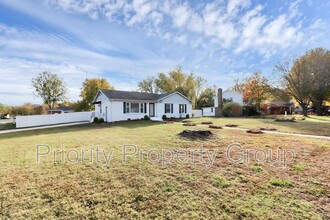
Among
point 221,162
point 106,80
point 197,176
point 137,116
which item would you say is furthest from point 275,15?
point 106,80

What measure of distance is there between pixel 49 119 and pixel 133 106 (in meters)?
10.6

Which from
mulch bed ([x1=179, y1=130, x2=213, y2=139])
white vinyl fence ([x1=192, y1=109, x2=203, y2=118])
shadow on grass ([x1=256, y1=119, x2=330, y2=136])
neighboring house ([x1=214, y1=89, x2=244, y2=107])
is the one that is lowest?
shadow on grass ([x1=256, y1=119, x2=330, y2=136])

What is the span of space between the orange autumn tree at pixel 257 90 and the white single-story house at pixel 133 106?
562 inches

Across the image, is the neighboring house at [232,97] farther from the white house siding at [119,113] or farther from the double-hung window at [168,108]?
the white house siding at [119,113]

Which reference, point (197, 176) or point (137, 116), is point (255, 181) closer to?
point (197, 176)

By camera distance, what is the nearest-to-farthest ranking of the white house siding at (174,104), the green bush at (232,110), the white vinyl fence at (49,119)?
1. the white vinyl fence at (49,119)
2. the white house siding at (174,104)
3. the green bush at (232,110)

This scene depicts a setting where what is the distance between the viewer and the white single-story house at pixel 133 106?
21.5 m

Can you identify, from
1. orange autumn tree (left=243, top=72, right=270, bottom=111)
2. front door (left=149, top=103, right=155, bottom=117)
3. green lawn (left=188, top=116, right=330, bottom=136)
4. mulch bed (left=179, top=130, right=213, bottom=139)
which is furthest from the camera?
orange autumn tree (left=243, top=72, right=270, bottom=111)

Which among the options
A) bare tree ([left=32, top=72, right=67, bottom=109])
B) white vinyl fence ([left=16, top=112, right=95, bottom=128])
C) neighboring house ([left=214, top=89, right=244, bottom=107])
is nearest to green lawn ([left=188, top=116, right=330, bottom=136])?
neighboring house ([left=214, top=89, right=244, bottom=107])

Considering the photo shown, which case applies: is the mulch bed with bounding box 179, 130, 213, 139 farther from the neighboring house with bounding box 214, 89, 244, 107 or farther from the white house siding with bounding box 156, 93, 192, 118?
the neighboring house with bounding box 214, 89, 244, 107

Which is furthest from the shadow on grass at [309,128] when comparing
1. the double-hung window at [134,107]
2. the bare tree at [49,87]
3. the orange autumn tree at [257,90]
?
the bare tree at [49,87]

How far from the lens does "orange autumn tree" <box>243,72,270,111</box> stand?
33.4 metres

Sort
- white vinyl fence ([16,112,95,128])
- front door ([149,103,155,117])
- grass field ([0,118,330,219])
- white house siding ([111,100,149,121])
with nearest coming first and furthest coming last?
grass field ([0,118,330,219]) → white vinyl fence ([16,112,95,128]) → white house siding ([111,100,149,121]) → front door ([149,103,155,117])

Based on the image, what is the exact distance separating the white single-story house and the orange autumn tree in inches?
562
